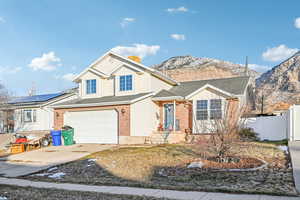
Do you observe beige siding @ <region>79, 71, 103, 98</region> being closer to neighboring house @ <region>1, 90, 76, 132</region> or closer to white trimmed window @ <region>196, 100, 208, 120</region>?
neighboring house @ <region>1, 90, 76, 132</region>

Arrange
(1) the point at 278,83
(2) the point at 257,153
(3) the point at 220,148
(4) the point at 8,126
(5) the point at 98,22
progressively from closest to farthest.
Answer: (3) the point at 220,148
(2) the point at 257,153
(5) the point at 98,22
(4) the point at 8,126
(1) the point at 278,83

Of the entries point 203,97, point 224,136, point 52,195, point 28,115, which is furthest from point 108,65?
point 52,195

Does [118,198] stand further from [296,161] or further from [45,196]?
[296,161]

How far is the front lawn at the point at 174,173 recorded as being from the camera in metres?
7.33

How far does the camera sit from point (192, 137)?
18688mm

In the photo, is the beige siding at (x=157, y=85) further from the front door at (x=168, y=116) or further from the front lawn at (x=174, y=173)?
the front lawn at (x=174, y=173)

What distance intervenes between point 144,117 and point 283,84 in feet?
170

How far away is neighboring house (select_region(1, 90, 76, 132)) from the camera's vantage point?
85.1ft

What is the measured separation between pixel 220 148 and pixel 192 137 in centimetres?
828

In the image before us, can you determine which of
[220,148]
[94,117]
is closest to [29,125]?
[94,117]

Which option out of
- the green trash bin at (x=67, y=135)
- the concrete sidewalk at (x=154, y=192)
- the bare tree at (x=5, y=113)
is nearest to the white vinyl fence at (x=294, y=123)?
the concrete sidewalk at (x=154, y=192)

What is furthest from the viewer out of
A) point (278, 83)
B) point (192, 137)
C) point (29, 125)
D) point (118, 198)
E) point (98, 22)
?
point (278, 83)

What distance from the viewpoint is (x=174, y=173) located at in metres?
9.32

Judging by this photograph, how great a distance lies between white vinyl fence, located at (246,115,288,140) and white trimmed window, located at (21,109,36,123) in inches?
756
